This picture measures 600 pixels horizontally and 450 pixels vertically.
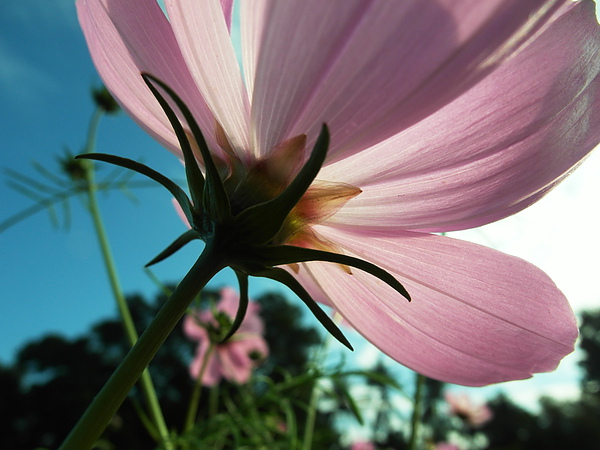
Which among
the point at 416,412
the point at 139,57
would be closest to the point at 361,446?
the point at 416,412

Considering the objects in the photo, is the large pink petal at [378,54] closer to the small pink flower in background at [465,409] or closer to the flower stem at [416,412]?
the flower stem at [416,412]

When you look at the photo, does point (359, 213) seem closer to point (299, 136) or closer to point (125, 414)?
point (299, 136)

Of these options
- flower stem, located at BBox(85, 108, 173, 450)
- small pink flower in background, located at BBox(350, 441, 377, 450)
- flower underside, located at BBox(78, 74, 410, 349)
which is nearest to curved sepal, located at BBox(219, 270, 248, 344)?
flower underside, located at BBox(78, 74, 410, 349)

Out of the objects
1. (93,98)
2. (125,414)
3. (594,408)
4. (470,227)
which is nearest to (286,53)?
(470,227)

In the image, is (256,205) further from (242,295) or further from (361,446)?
(361,446)

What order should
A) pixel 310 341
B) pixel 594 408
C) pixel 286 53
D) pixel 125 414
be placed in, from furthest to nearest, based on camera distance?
pixel 594 408, pixel 310 341, pixel 125 414, pixel 286 53
